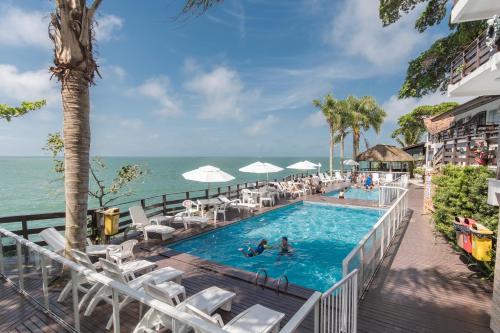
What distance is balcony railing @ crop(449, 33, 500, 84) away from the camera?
6.53 meters

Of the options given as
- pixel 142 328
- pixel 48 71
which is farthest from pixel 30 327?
pixel 48 71

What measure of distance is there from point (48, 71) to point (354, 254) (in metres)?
6.38

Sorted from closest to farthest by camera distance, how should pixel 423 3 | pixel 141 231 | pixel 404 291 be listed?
pixel 404 291 < pixel 141 231 < pixel 423 3

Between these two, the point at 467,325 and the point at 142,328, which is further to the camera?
the point at 467,325

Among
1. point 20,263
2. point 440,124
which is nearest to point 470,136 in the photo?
point 440,124

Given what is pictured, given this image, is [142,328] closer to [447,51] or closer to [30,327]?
[30,327]

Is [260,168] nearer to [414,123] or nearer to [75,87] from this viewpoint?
[75,87]

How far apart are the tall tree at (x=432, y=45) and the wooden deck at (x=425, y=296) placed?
37.1 feet

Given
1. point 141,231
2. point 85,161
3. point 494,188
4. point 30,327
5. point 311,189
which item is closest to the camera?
point 30,327

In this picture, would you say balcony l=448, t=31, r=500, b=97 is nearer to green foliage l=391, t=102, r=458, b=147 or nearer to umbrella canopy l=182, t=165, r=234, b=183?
umbrella canopy l=182, t=165, r=234, b=183

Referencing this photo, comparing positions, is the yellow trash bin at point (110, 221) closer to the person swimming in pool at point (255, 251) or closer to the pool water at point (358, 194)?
the person swimming in pool at point (255, 251)

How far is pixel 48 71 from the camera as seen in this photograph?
4586 millimetres

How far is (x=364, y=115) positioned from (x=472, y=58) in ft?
87.1

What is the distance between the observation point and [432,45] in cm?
1468
